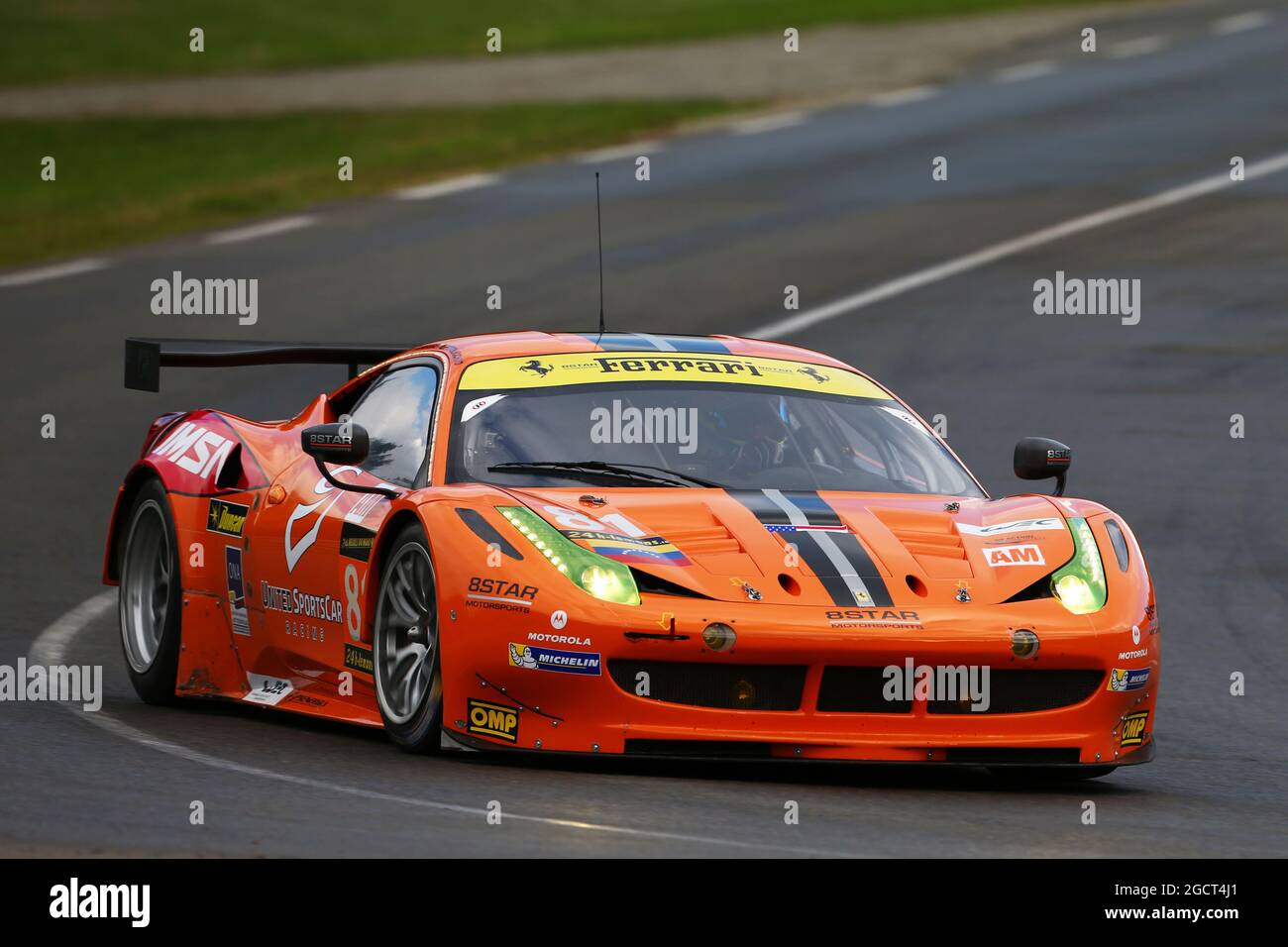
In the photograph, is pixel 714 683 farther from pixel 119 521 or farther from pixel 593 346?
pixel 119 521

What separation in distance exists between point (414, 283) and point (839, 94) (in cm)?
1332

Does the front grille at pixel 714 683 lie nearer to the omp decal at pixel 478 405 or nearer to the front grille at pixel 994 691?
the front grille at pixel 994 691

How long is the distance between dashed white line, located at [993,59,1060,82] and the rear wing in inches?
944

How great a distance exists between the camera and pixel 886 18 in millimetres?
39531

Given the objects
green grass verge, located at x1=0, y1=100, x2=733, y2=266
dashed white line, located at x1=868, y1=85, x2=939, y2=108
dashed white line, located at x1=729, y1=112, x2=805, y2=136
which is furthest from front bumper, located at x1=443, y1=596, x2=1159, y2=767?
dashed white line, located at x1=868, y1=85, x2=939, y2=108

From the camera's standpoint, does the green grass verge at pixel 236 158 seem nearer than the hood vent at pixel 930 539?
No

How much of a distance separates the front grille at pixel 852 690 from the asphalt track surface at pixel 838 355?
0.27 m

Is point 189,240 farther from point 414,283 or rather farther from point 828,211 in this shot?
point 828,211

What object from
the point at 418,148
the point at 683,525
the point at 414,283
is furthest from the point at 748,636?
the point at 418,148

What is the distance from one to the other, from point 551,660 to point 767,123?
23543 mm

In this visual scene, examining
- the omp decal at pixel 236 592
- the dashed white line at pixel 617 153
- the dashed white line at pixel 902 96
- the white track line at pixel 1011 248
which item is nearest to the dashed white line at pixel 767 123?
the dashed white line at pixel 902 96

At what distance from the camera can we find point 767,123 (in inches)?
1171

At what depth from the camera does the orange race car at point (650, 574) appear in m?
6.78

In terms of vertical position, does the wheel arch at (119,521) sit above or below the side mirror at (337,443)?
→ below
